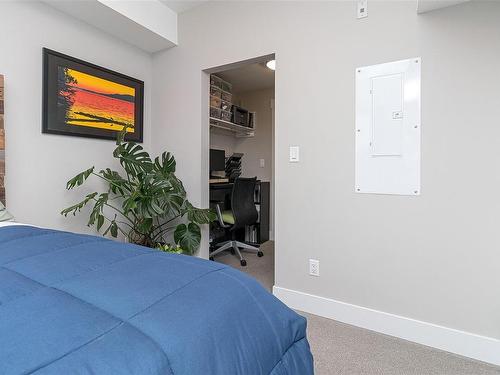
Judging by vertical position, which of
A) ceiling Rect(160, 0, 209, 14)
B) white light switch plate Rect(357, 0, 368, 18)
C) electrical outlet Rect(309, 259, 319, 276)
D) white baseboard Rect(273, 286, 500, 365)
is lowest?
white baseboard Rect(273, 286, 500, 365)

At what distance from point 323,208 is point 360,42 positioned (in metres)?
1.10

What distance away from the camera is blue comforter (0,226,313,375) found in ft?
1.51

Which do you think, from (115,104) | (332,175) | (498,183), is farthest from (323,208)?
(115,104)

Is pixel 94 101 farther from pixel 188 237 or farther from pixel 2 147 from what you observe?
pixel 188 237

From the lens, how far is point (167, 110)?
2.66 metres

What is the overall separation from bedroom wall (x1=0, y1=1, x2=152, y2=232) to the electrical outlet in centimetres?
182

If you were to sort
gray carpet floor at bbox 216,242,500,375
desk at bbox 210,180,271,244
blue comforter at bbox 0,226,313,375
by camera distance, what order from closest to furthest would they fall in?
1. blue comforter at bbox 0,226,313,375
2. gray carpet floor at bbox 216,242,500,375
3. desk at bbox 210,180,271,244

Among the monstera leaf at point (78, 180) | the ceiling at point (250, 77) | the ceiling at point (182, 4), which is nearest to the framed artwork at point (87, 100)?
the monstera leaf at point (78, 180)

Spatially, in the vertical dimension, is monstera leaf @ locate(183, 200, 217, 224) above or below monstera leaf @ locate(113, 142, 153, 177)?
below

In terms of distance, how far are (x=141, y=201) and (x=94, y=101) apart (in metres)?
0.92

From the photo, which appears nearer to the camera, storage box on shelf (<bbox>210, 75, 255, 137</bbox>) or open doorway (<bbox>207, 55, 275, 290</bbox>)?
open doorway (<bbox>207, 55, 275, 290</bbox>)

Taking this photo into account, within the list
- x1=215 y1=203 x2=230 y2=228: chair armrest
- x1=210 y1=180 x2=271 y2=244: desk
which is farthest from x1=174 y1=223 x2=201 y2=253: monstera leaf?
x1=210 y1=180 x2=271 y2=244: desk

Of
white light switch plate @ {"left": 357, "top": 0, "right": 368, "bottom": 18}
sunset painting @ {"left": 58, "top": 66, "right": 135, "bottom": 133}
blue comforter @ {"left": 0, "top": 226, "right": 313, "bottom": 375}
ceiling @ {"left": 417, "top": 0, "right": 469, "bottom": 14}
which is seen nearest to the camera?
blue comforter @ {"left": 0, "top": 226, "right": 313, "bottom": 375}

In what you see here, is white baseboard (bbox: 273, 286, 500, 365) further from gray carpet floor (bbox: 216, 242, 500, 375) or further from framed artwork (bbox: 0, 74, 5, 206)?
framed artwork (bbox: 0, 74, 5, 206)
